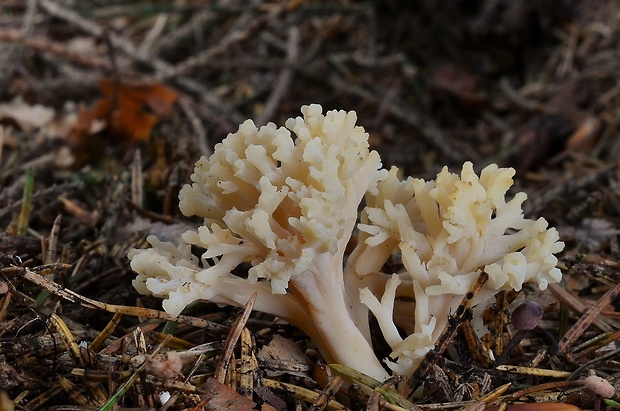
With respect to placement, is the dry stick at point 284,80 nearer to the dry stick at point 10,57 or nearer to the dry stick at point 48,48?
the dry stick at point 48,48

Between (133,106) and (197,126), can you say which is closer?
(197,126)

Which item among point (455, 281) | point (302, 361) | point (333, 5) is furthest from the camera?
point (333, 5)

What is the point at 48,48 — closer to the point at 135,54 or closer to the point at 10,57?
the point at 10,57

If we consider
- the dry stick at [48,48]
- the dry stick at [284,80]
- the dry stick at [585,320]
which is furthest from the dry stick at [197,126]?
the dry stick at [585,320]

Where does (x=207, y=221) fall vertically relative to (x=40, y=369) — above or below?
above

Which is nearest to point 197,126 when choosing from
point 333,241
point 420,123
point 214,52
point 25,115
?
point 214,52

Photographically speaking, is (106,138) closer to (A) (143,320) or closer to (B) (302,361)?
(A) (143,320)

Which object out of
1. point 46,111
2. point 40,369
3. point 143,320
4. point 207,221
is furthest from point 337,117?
point 46,111
